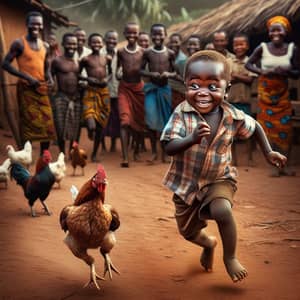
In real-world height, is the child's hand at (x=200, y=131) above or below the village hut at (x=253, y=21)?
below

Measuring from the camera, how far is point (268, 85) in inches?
288

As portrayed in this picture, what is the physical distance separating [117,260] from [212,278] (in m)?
0.68

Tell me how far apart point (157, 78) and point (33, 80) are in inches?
73.1

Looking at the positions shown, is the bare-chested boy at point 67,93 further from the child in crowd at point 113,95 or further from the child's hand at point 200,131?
the child's hand at point 200,131

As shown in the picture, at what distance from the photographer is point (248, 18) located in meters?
10.5

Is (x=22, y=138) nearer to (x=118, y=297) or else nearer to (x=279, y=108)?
(x=279, y=108)

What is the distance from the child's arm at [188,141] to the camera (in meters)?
3.06

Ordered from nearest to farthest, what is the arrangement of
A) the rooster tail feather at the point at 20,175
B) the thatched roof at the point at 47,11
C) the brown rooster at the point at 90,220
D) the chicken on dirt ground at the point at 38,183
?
the brown rooster at the point at 90,220 < the chicken on dirt ground at the point at 38,183 < the rooster tail feather at the point at 20,175 < the thatched roof at the point at 47,11

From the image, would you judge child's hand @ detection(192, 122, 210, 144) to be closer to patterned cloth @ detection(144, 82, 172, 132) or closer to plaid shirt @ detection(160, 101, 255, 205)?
plaid shirt @ detection(160, 101, 255, 205)

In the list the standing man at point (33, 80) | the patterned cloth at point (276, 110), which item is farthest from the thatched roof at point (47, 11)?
the patterned cloth at point (276, 110)

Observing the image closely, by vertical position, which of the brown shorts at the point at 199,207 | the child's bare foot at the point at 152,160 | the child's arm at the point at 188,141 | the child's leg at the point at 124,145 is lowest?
the child's bare foot at the point at 152,160

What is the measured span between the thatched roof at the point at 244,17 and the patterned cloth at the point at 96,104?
3.16 meters

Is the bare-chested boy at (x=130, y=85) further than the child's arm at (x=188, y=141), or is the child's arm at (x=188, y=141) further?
the bare-chested boy at (x=130, y=85)

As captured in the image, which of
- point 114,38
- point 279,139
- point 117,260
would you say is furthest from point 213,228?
point 114,38
